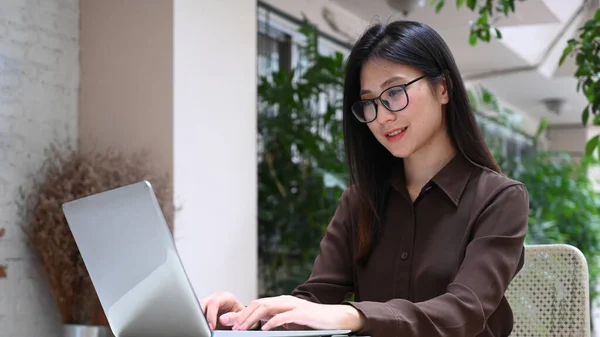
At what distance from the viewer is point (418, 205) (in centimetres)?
143

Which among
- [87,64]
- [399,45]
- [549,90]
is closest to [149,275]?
[399,45]

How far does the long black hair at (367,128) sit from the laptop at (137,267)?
0.51 m

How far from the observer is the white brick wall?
2969 mm

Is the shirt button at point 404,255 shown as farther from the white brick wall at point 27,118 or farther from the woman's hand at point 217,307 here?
the white brick wall at point 27,118

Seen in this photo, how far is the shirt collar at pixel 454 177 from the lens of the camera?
138 cm

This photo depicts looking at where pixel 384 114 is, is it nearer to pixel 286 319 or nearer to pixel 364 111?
pixel 364 111

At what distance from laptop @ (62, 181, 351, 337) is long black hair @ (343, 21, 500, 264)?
20.1 inches

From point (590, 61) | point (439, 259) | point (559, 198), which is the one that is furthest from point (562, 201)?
point (439, 259)

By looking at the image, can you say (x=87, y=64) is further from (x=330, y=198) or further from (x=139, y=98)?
(x=330, y=198)

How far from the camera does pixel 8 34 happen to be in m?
3.01

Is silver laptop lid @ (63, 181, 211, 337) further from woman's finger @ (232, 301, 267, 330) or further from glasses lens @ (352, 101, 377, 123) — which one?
glasses lens @ (352, 101, 377, 123)

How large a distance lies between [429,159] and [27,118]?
2111 millimetres

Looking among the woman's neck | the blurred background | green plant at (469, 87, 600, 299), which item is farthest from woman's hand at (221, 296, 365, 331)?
green plant at (469, 87, 600, 299)

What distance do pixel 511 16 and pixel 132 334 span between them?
4813 mm
